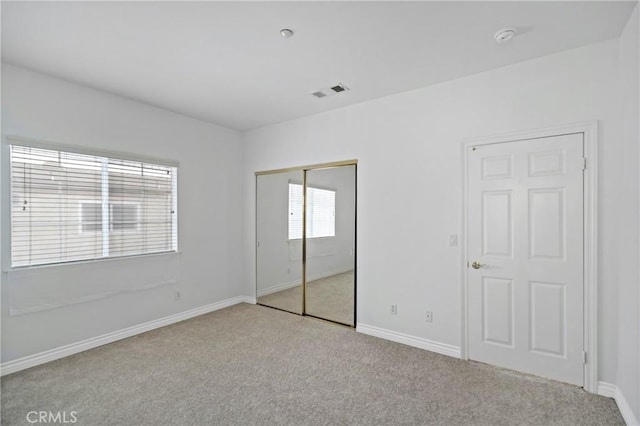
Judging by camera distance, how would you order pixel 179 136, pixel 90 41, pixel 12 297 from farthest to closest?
pixel 179 136, pixel 12 297, pixel 90 41

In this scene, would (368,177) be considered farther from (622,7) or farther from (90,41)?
(90,41)

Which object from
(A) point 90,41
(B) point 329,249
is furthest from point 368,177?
(A) point 90,41

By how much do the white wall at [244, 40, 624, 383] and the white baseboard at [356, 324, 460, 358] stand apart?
0.05 m

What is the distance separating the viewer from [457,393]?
2408mm

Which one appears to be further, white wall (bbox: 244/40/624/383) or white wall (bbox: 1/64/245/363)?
white wall (bbox: 1/64/245/363)

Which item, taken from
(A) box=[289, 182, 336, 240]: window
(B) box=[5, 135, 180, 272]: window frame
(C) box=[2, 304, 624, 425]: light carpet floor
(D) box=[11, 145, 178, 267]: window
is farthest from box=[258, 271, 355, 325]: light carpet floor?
(B) box=[5, 135, 180, 272]: window frame

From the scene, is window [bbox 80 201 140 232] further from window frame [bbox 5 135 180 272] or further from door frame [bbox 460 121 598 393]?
door frame [bbox 460 121 598 393]

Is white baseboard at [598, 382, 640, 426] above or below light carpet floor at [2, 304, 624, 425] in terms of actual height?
above

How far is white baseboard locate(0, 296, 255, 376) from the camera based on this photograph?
2.74 metres

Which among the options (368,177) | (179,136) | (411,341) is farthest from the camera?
(179,136)

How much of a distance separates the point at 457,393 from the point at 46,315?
374cm

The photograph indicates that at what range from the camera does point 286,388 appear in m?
2.48

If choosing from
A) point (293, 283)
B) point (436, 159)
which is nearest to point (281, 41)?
point (436, 159)

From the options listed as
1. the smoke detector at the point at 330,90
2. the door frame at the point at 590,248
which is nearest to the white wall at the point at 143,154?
the smoke detector at the point at 330,90
